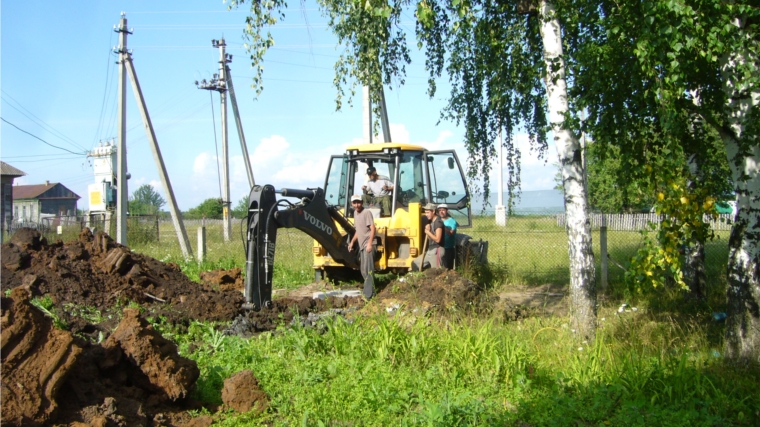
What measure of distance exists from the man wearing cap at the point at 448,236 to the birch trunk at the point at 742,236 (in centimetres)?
569

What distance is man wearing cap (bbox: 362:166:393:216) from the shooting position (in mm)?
12273

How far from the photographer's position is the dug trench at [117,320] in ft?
15.4

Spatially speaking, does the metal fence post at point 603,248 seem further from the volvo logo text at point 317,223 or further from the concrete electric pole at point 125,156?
the concrete electric pole at point 125,156

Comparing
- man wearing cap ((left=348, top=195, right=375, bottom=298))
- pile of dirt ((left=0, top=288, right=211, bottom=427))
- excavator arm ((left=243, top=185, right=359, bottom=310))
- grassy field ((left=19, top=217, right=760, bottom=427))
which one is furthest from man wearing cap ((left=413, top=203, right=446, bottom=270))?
pile of dirt ((left=0, top=288, right=211, bottom=427))

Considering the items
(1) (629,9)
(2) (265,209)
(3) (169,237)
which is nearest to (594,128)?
(1) (629,9)

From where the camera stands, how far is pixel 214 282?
1295 cm

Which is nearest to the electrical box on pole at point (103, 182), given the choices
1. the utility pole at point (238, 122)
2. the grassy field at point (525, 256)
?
the grassy field at point (525, 256)

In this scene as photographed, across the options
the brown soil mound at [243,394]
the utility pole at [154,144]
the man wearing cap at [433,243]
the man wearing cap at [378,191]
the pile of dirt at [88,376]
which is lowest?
the brown soil mound at [243,394]

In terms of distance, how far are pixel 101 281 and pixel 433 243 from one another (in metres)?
5.20

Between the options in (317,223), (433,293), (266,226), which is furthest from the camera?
(317,223)

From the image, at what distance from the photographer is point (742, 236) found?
669 centimetres

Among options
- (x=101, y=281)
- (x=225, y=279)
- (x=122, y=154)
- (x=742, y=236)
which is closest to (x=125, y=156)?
(x=122, y=154)

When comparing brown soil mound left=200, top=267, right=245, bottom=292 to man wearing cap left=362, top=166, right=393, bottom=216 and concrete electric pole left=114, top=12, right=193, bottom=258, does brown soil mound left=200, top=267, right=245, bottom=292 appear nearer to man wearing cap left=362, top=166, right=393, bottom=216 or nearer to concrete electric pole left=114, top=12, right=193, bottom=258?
man wearing cap left=362, top=166, right=393, bottom=216

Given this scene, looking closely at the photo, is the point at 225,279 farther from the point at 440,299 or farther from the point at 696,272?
the point at 696,272
